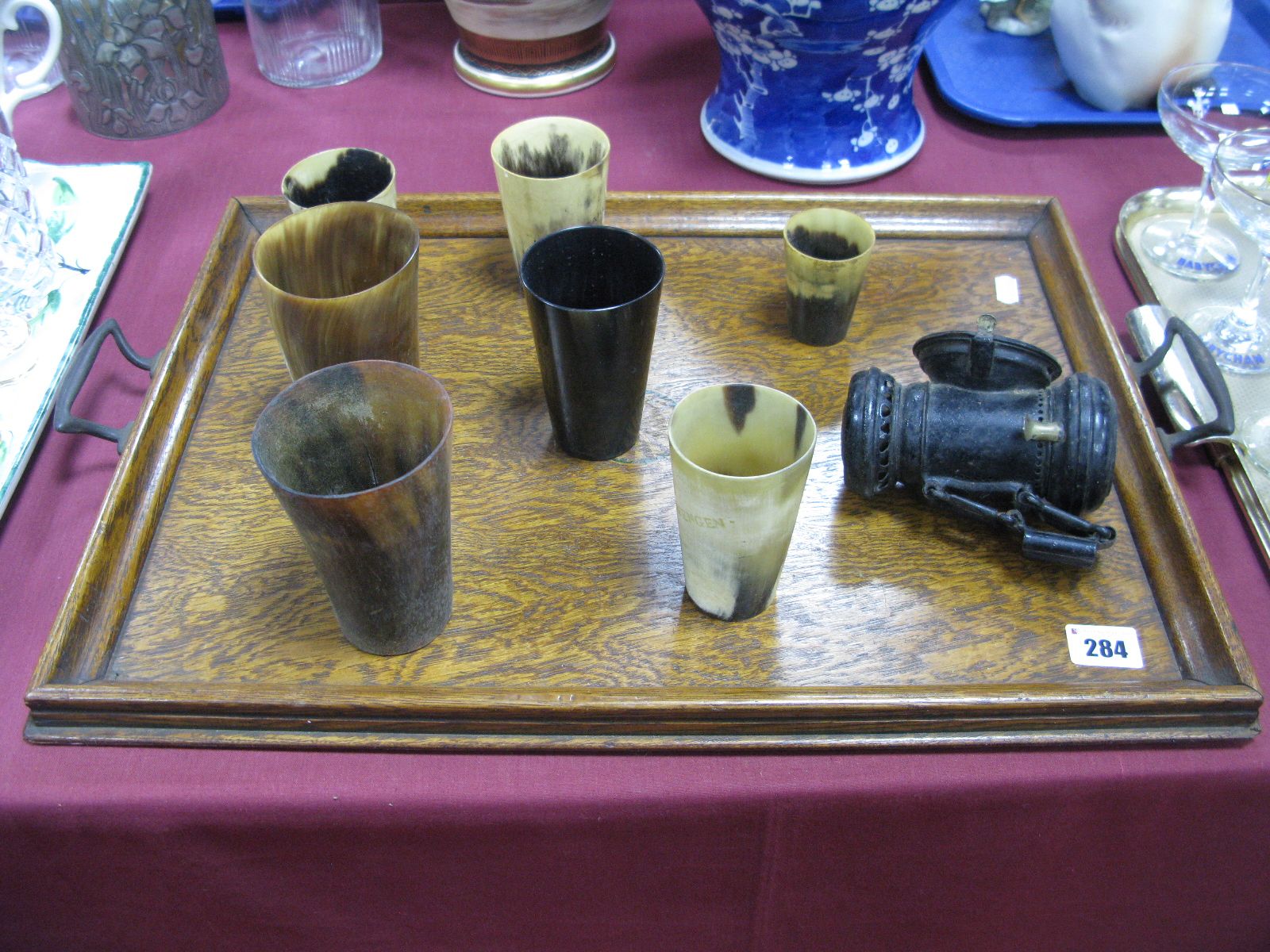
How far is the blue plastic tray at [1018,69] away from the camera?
0.92 metres

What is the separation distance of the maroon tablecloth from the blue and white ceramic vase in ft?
1.23

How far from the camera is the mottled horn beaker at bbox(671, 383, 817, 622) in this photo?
1.48 feet

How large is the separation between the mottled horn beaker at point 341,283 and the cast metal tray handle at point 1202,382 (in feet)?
1.51

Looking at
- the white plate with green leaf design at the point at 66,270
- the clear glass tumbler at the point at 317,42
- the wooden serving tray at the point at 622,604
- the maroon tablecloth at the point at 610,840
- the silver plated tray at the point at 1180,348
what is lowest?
the maroon tablecloth at the point at 610,840

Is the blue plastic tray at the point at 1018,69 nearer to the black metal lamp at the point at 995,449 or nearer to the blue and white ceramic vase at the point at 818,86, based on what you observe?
the blue and white ceramic vase at the point at 818,86

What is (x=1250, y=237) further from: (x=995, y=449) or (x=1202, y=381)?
(x=995, y=449)

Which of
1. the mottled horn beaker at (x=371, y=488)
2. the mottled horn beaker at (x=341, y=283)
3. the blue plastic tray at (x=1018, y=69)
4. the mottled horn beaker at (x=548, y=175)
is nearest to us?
the mottled horn beaker at (x=371, y=488)

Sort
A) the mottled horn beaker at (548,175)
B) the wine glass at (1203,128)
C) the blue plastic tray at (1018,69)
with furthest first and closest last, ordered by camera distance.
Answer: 1. the blue plastic tray at (1018,69)
2. the wine glass at (1203,128)
3. the mottled horn beaker at (548,175)

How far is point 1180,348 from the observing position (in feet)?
2.24

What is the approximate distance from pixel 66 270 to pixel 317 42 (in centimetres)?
41

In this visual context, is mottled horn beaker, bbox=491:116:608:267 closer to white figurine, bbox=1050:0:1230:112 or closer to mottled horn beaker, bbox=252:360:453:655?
mottled horn beaker, bbox=252:360:453:655

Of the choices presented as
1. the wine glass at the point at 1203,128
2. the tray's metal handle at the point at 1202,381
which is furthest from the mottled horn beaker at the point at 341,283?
the wine glass at the point at 1203,128

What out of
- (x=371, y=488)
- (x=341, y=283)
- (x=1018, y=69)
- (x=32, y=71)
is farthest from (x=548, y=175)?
(x=1018, y=69)

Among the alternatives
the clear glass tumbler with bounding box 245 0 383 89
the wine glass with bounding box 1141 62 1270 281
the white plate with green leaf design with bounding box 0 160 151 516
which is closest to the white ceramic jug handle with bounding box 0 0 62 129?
the white plate with green leaf design with bounding box 0 160 151 516
